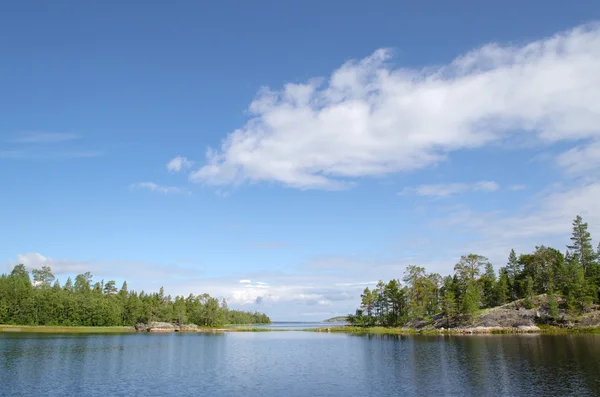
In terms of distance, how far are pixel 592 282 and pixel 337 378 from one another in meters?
130

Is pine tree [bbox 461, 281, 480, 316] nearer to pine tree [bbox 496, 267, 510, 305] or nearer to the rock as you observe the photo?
pine tree [bbox 496, 267, 510, 305]

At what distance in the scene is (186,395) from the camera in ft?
148

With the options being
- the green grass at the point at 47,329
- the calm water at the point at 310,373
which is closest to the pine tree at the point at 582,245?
the calm water at the point at 310,373

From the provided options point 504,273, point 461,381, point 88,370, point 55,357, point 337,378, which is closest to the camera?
point 461,381

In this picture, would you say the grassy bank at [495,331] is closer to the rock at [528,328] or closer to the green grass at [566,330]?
the green grass at [566,330]

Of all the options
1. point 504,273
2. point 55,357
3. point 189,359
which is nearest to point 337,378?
point 189,359

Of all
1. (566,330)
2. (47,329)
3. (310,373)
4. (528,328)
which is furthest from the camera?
(47,329)

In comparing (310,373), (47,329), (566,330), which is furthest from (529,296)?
(47,329)

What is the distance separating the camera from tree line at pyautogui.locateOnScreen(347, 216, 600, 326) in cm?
13912

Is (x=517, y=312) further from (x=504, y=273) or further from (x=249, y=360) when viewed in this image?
(x=249, y=360)

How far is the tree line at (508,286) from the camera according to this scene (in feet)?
456

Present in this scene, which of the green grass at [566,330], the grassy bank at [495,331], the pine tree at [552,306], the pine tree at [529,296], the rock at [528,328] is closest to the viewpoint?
the green grass at [566,330]

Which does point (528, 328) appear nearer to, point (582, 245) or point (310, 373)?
point (582, 245)

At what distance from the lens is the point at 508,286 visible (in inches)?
6654
